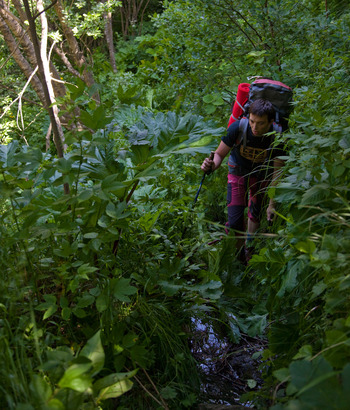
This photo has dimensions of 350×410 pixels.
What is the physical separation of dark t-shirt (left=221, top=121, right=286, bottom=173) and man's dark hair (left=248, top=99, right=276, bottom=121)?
0.16 meters

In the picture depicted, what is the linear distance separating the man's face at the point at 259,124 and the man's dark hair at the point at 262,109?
0.08 ft

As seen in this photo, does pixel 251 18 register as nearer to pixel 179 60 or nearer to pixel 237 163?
pixel 179 60

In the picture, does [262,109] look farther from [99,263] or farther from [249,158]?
[99,263]

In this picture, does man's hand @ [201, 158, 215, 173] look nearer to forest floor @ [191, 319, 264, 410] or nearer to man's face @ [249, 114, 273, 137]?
man's face @ [249, 114, 273, 137]

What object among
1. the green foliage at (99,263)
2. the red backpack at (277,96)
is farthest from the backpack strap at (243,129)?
the green foliage at (99,263)

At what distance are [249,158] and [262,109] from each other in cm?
45

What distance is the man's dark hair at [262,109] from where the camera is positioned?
3219 millimetres

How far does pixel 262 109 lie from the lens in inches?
127

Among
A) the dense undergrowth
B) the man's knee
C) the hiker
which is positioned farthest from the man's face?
the man's knee

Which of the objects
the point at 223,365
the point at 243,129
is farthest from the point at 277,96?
the point at 223,365

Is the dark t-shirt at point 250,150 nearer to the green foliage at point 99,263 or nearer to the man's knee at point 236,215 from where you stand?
the man's knee at point 236,215

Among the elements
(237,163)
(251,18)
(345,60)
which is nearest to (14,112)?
(251,18)

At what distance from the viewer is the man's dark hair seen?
3.22 meters

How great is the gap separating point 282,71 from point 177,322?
128 inches
